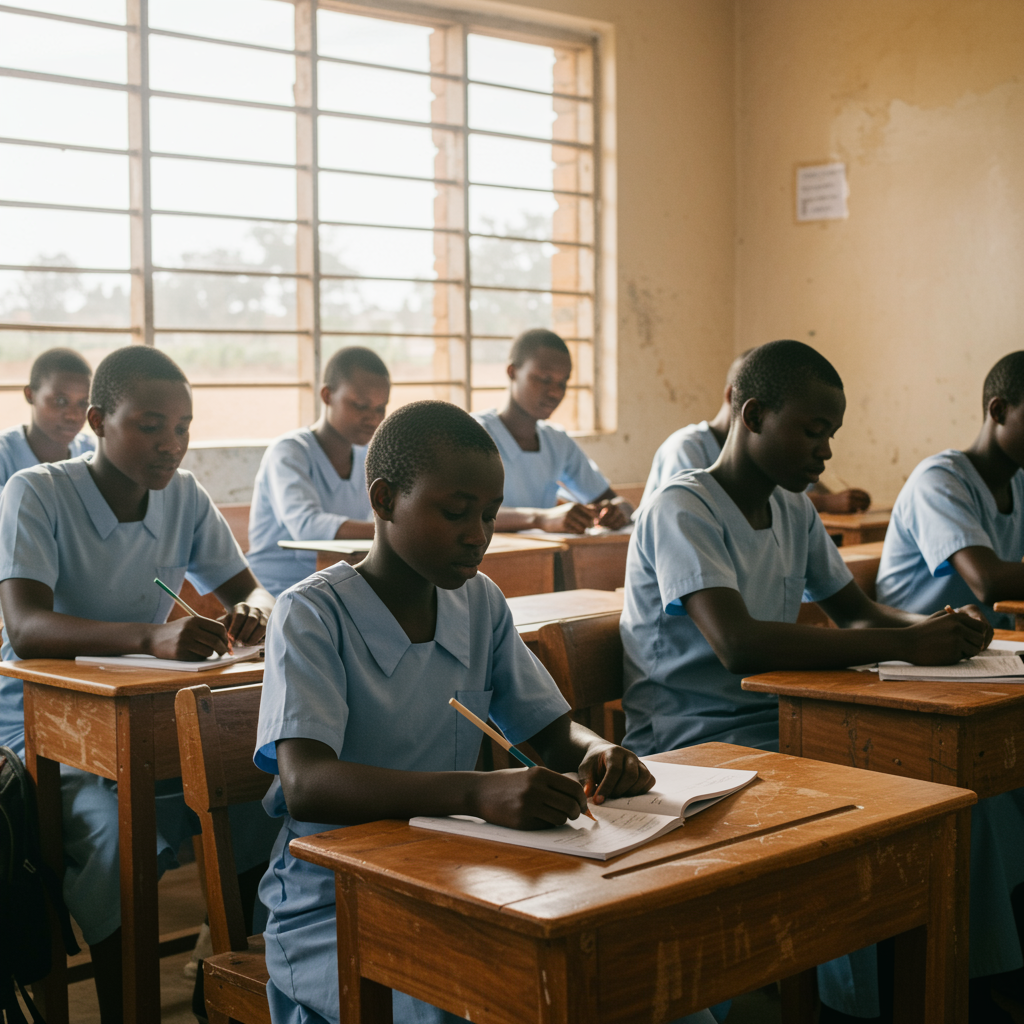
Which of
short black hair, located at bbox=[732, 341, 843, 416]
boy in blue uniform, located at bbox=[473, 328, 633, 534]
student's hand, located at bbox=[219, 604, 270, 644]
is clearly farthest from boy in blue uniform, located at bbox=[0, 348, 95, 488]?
short black hair, located at bbox=[732, 341, 843, 416]

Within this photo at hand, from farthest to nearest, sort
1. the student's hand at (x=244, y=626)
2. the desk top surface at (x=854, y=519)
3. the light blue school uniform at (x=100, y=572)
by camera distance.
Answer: the desk top surface at (x=854, y=519)
the student's hand at (x=244, y=626)
the light blue school uniform at (x=100, y=572)

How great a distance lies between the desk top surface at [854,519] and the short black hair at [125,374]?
9.10ft

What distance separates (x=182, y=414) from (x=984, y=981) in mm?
1798

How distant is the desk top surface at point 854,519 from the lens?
4.73 meters

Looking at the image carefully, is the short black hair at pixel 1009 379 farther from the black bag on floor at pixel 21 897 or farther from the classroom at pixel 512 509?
the black bag on floor at pixel 21 897

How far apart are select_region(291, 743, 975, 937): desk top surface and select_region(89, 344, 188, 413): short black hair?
1.40 metres

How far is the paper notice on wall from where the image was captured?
19.3 ft

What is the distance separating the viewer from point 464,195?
546 cm

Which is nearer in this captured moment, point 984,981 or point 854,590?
point 984,981

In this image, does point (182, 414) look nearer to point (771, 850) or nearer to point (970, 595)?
point (771, 850)

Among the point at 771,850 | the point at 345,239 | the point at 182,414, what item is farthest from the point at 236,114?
the point at 771,850

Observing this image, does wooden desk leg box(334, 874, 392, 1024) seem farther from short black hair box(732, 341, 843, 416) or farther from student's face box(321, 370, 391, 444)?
student's face box(321, 370, 391, 444)

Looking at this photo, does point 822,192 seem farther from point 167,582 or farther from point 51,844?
point 51,844

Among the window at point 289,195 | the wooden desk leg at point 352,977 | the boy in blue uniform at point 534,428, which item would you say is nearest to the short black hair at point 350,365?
the boy in blue uniform at point 534,428
